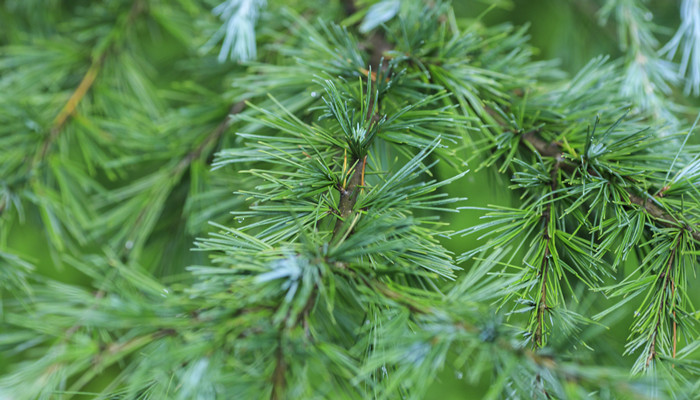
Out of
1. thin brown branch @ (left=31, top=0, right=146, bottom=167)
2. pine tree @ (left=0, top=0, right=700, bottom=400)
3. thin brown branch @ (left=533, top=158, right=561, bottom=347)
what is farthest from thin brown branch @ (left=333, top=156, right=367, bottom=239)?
thin brown branch @ (left=31, top=0, right=146, bottom=167)

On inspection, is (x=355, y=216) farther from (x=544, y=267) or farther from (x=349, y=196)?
(x=544, y=267)

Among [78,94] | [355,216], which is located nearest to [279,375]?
[355,216]

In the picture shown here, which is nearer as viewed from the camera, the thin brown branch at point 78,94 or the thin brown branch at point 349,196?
the thin brown branch at point 349,196

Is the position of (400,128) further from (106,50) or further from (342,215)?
(106,50)

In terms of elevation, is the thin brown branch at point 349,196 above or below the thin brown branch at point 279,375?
above

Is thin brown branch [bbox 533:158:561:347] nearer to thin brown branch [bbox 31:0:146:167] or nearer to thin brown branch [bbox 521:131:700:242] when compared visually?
thin brown branch [bbox 521:131:700:242]

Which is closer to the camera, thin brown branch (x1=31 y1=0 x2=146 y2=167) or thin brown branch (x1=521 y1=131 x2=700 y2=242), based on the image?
thin brown branch (x1=521 y1=131 x2=700 y2=242)

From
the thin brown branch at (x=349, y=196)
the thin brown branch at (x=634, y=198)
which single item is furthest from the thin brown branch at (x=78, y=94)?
the thin brown branch at (x=634, y=198)

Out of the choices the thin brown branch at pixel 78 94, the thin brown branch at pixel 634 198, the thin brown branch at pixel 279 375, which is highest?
the thin brown branch at pixel 634 198

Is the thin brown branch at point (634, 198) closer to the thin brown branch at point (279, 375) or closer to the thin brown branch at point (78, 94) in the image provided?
the thin brown branch at point (279, 375)
